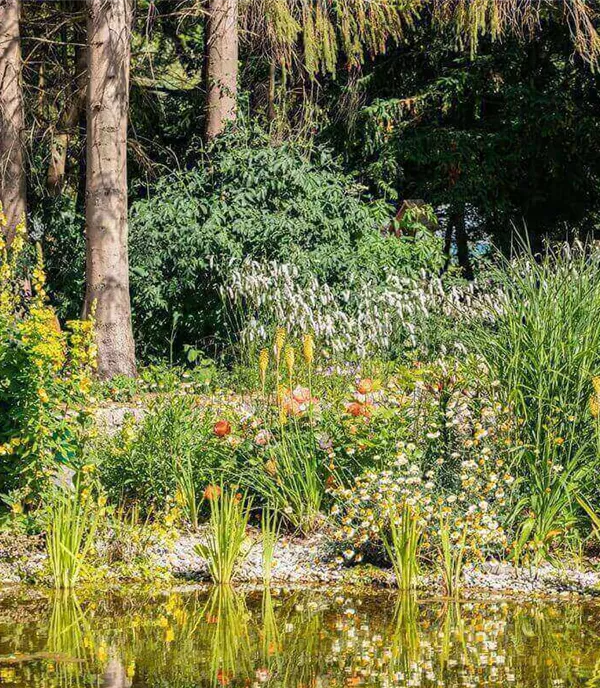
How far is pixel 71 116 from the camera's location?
15.4 m

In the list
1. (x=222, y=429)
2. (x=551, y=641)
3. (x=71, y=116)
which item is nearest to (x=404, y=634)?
(x=551, y=641)

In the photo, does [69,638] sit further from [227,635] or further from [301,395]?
[301,395]

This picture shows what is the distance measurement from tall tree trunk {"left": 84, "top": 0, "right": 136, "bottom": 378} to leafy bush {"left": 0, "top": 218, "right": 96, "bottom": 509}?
5.03 m

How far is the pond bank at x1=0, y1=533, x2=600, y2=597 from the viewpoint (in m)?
5.06

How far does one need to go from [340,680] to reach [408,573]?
1342 mm

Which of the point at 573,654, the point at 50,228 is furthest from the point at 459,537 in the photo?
the point at 50,228

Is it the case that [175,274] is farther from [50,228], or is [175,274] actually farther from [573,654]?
[573,654]

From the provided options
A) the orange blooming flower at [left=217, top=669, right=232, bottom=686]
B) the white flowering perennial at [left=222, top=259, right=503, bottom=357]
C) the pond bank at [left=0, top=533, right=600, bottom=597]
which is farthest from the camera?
the white flowering perennial at [left=222, top=259, right=503, bottom=357]

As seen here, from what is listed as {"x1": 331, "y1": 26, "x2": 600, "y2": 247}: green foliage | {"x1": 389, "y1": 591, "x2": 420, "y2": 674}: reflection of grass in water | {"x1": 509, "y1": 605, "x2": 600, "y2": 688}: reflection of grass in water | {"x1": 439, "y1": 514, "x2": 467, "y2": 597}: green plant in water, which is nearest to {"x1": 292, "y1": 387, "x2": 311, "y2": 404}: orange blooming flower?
{"x1": 439, "y1": 514, "x2": 467, "y2": 597}: green plant in water

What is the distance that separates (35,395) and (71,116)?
10.9m

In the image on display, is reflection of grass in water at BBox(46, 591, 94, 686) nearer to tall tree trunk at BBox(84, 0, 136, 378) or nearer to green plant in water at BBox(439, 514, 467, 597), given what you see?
green plant in water at BBox(439, 514, 467, 597)

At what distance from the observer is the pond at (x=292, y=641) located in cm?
370

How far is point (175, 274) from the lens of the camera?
39.4 ft

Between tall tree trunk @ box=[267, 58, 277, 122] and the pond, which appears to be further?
tall tree trunk @ box=[267, 58, 277, 122]
